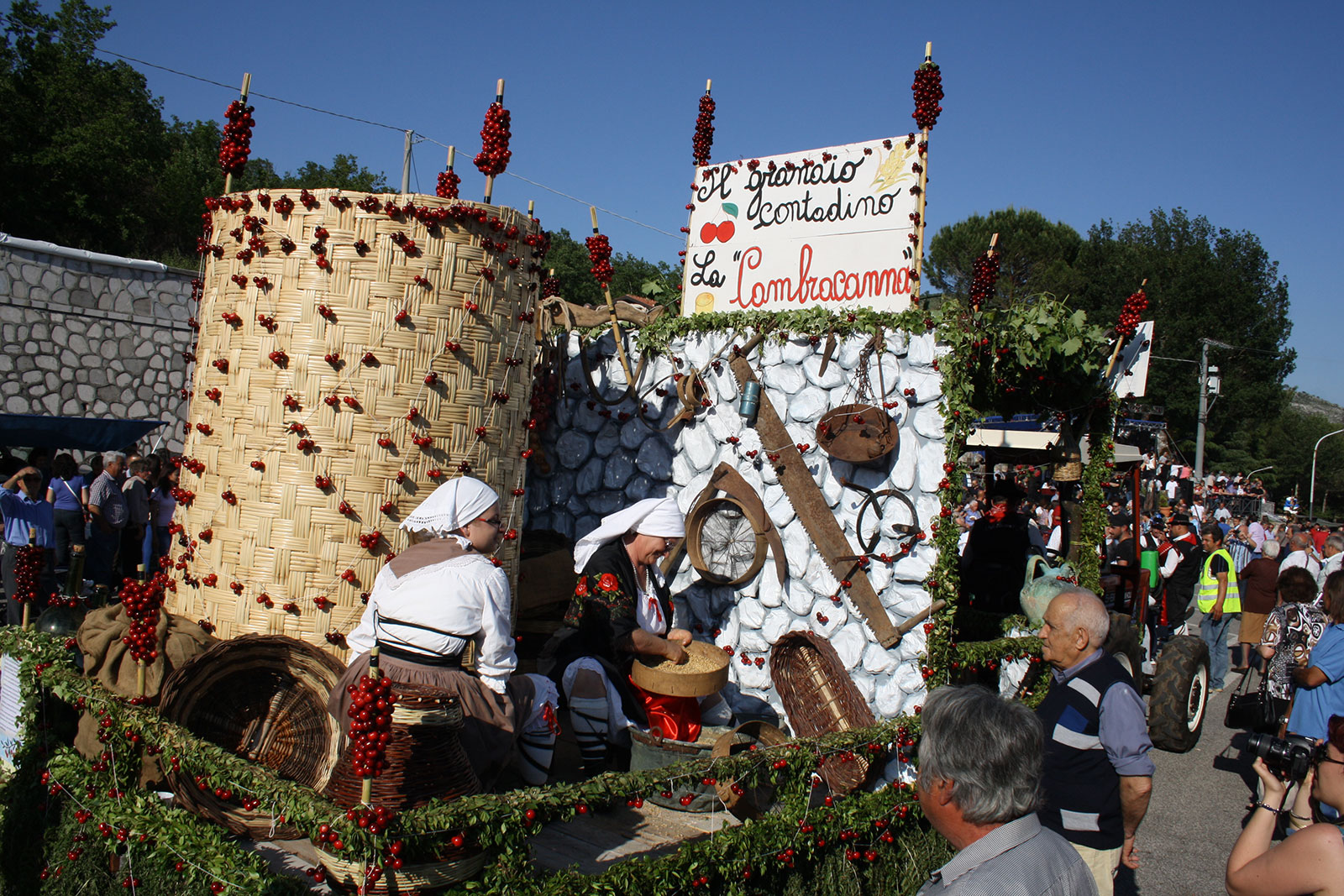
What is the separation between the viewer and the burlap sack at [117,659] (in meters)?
3.93

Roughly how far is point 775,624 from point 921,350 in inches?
79.7

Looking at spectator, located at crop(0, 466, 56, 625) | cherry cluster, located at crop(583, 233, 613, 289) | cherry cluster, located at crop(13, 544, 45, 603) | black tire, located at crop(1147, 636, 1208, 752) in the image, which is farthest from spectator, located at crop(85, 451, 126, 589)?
black tire, located at crop(1147, 636, 1208, 752)

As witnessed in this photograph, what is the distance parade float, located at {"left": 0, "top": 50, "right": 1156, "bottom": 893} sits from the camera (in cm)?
325

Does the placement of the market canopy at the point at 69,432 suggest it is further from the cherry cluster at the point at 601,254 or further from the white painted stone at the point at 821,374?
the white painted stone at the point at 821,374

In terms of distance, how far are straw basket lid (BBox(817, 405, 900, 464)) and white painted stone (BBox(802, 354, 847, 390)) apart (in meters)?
0.20

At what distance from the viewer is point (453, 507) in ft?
12.8

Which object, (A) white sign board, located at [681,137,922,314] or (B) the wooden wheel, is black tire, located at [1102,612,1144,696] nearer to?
(B) the wooden wheel

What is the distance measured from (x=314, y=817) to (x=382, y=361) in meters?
2.52

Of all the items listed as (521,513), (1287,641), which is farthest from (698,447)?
(1287,641)

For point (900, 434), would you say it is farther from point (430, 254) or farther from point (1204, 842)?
point (1204, 842)

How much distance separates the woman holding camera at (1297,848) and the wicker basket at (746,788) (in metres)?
1.90

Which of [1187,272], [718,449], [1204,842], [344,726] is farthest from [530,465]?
[1187,272]

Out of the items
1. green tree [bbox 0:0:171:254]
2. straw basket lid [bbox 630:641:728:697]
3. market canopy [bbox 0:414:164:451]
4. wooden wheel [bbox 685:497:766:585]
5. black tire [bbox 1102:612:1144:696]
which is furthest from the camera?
green tree [bbox 0:0:171:254]

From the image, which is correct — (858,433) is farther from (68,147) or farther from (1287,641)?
(68,147)
